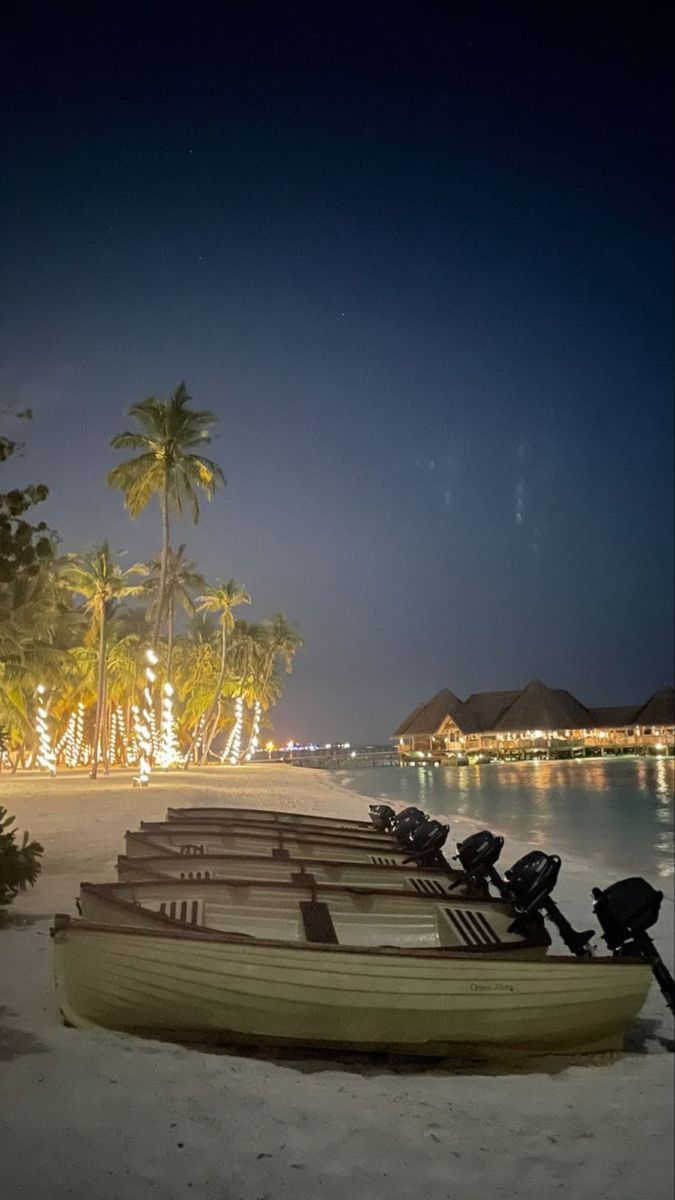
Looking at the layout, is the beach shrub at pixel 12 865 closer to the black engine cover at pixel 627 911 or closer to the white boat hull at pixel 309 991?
the white boat hull at pixel 309 991

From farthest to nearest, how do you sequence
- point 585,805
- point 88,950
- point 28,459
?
point 585,805 → point 28,459 → point 88,950

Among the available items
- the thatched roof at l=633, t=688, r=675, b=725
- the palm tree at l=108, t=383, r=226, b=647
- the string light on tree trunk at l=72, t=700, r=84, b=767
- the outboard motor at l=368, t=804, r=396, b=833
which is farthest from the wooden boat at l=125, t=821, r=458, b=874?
the thatched roof at l=633, t=688, r=675, b=725

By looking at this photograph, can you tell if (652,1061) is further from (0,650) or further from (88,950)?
(0,650)

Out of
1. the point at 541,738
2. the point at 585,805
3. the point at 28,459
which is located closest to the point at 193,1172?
the point at 28,459

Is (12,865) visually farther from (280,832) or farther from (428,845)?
(428,845)

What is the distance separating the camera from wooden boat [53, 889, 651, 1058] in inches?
156

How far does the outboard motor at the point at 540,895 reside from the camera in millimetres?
5105

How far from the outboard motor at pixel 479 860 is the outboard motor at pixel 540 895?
1072 mm

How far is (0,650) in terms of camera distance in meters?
17.4

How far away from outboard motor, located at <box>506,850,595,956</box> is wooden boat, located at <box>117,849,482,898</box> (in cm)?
93

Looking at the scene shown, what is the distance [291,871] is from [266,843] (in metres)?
2.25

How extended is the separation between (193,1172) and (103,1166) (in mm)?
352

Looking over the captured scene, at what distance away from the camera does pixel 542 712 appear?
65500mm

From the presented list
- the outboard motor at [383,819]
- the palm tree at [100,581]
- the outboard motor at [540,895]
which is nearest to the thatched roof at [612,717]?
the palm tree at [100,581]
